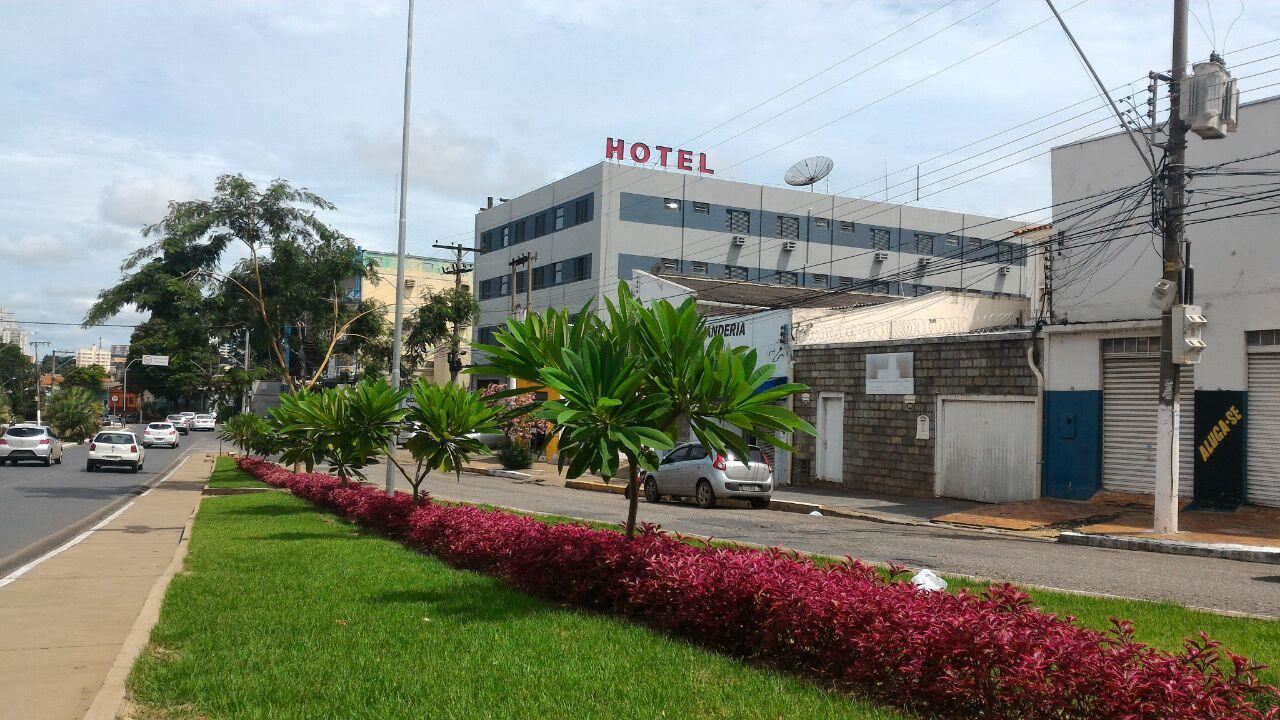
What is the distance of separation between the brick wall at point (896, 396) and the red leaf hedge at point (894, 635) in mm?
15063

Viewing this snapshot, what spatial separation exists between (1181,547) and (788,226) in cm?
4298

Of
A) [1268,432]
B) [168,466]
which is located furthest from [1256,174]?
[168,466]

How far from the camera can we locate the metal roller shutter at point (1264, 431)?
1723 cm

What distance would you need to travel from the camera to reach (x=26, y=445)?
3834 cm

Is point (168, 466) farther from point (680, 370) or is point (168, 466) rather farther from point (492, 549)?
point (680, 370)

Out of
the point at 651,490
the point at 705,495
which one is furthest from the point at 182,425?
the point at 705,495

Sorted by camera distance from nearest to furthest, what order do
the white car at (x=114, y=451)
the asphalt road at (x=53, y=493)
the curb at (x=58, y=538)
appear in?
the curb at (x=58, y=538) → the asphalt road at (x=53, y=493) → the white car at (x=114, y=451)

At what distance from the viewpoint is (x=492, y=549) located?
388 inches

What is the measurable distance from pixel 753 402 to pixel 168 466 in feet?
128

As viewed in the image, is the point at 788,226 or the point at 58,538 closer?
the point at 58,538

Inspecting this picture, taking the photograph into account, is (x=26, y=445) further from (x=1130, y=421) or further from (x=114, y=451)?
(x=1130, y=421)

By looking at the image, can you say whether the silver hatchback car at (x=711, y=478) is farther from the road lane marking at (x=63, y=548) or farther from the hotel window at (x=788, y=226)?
the hotel window at (x=788, y=226)

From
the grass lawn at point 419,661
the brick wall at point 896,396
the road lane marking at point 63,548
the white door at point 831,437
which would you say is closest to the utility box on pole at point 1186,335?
the brick wall at point 896,396

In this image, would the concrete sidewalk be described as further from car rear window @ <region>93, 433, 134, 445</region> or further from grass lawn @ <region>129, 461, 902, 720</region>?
car rear window @ <region>93, 433, 134, 445</region>
